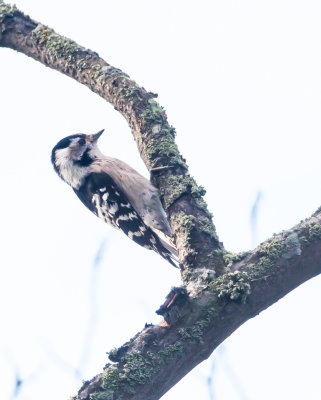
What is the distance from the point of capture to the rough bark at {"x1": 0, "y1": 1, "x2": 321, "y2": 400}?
2266 millimetres

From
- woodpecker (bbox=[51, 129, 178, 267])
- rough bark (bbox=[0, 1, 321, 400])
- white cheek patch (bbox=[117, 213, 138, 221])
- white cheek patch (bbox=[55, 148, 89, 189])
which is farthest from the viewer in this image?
white cheek patch (bbox=[55, 148, 89, 189])

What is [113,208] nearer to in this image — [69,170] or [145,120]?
[69,170]

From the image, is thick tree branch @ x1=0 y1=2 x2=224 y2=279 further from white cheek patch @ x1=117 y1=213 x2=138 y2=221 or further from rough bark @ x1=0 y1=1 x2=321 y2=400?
white cheek patch @ x1=117 y1=213 x2=138 y2=221

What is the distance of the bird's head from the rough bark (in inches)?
90.0

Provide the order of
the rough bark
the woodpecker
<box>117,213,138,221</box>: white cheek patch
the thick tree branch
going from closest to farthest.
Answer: the rough bark < the thick tree branch < the woodpecker < <box>117,213,138,221</box>: white cheek patch

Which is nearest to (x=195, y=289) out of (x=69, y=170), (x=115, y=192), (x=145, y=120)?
(x=145, y=120)

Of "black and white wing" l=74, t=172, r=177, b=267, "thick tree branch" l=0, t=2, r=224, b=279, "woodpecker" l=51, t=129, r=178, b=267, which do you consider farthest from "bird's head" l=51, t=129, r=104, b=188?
"thick tree branch" l=0, t=2, r=224, b=279

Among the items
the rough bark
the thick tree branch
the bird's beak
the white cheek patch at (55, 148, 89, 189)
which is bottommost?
the rough bark

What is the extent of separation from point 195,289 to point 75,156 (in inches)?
136

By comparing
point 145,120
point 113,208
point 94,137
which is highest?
point 94,137

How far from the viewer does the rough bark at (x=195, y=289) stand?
2266 mm

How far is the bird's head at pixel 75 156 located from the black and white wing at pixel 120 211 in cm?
15

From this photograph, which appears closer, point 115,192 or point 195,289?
point 195,289

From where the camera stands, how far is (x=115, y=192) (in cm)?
542
